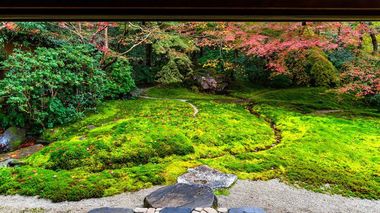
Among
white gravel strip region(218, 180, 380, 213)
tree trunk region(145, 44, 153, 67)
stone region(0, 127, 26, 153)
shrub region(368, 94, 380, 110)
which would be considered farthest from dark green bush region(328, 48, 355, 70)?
stone region(0, 127, 26, 153)

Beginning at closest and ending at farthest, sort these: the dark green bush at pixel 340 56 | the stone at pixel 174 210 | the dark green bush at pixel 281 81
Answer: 1. the stone at pixel 174 210
2. the dark green bush at pixel 340 56
3. the dark green bush at pixel 281 81

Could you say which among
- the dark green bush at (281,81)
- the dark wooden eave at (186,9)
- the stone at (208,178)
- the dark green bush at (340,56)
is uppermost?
the dark wooden eave at (186,9)

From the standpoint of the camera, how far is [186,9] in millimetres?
2365

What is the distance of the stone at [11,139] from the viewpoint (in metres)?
8.09

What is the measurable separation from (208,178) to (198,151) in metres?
1.55

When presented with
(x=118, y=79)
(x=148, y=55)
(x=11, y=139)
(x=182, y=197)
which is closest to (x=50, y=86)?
(x=11, y=139)

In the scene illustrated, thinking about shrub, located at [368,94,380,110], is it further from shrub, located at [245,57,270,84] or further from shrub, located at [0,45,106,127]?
shrub, located at [0,45,106,127]

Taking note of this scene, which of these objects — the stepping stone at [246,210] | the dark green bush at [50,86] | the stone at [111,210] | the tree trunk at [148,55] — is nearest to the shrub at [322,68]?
the tree trunk at [148,55]

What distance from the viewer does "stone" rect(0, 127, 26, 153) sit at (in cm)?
809

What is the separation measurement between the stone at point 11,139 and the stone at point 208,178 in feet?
16.3

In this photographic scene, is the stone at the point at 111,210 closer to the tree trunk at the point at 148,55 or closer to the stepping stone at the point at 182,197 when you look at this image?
the stepping stone at the point at 182,197

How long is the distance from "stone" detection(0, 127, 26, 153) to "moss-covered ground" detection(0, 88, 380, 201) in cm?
81

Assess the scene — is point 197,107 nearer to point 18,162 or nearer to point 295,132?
point 295,132

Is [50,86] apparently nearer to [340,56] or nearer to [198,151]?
[198,151]
